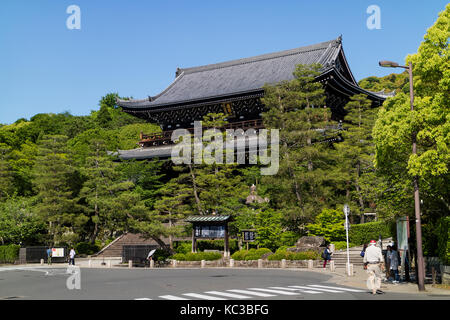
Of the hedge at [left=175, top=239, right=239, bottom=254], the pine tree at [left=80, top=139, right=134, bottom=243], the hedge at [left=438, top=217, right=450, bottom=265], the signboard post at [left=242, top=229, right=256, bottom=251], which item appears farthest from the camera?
the pine tree at [left=80, top=139, right=134, bottom=243]

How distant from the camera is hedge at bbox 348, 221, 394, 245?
108 feet

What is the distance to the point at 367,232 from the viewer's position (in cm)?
3328

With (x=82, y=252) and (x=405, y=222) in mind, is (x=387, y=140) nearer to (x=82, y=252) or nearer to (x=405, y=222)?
(x=405, y=222)

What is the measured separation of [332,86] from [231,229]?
53.3ft

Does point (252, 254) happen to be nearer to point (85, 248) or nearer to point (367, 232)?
point (367, 232)

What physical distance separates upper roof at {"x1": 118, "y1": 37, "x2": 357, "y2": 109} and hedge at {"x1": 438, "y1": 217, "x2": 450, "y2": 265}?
2897 cm

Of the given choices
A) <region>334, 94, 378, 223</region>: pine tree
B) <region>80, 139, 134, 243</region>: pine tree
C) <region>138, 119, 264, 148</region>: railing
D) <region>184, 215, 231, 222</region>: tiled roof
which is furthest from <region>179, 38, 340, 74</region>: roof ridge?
<region>184, 215, 231, 222</region>: tiled roof

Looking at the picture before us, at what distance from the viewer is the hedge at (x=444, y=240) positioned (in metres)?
16.3

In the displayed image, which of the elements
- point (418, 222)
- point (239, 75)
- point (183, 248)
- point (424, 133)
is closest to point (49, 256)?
point (183, 248)

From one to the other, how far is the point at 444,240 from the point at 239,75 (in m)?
38.5

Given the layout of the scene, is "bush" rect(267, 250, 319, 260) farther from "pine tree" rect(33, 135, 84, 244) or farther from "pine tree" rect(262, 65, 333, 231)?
"pine tree" rect(33, 135, 84, 244)

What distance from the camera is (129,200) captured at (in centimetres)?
3369

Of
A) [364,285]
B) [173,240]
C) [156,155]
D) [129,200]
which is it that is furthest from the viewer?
[156,155]
